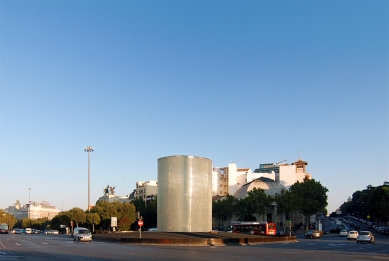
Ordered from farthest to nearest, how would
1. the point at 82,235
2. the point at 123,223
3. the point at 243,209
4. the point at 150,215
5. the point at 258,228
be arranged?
the point at 150,215, the point at 243,209, the point at 123,223, the point at 258,228, the point at 82,235

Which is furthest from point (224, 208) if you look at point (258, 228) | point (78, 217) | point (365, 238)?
point (365, 238)

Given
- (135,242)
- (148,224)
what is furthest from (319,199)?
(135,242)

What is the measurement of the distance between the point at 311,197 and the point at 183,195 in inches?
2208

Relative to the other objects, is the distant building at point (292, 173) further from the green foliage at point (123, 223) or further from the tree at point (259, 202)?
the green foliage at point (123, 223)

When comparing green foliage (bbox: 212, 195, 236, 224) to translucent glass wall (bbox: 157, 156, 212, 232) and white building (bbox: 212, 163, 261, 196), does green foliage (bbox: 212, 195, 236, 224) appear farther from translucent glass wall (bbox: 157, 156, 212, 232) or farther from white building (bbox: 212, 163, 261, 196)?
translucent glass wall (bbox: 157, 156, 212, 232)

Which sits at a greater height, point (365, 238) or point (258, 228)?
point (365, 238)

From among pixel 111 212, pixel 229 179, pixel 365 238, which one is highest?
pixel 229 179

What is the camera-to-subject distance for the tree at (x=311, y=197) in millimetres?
99875

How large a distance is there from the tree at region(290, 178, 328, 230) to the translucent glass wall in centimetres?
4981

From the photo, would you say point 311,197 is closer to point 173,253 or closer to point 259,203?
point 259,203

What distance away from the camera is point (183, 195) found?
54688 millimetres

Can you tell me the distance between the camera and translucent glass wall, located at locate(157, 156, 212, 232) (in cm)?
5469

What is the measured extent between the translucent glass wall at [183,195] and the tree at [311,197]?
49.8 metres

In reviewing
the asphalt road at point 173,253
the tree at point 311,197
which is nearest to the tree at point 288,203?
the tree at point 311,197
